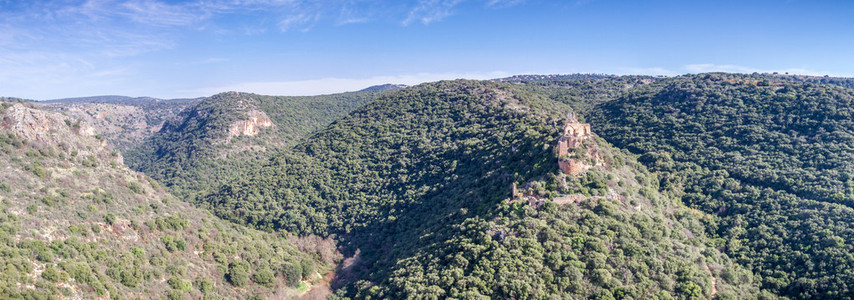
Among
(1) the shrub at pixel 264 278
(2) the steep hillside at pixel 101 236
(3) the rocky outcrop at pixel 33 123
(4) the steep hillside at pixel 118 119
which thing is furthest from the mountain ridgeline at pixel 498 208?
(4) the steep hillside at pixel 118 119

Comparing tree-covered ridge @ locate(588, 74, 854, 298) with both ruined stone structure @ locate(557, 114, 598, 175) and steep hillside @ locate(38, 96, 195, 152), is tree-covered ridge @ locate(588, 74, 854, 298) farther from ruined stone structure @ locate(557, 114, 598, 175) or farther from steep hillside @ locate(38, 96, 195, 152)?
steep hillside @ locate(38, 96, 195, 152)

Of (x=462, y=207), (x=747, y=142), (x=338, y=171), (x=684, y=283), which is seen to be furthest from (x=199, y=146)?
(x=747, y=142)

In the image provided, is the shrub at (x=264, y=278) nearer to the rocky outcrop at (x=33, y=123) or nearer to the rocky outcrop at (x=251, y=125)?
the rocky outcrop at (x=33, y=123)

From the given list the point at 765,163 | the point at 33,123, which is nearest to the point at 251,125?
the point at 33,123

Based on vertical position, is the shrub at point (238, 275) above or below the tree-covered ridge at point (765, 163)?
below

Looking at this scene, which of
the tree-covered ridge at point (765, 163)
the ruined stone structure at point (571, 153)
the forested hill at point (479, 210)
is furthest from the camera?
the ruined stone structure at point (571, 153)

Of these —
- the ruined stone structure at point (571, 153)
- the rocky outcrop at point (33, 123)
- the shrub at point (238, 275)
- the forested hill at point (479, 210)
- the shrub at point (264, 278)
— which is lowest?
the shrub at point (264, 278)

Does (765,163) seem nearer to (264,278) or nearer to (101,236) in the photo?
(264,278)

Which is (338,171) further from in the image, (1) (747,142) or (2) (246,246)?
(1) (747,142)
